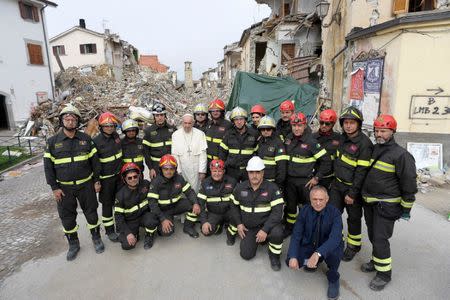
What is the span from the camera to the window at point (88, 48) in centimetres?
2941

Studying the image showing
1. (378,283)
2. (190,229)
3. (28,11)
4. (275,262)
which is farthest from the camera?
(28,11)

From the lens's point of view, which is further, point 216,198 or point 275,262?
point 216,198

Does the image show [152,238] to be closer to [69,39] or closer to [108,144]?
[108,144]

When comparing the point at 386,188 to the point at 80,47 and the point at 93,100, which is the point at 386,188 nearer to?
the point at 93,100

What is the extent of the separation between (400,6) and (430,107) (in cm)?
313

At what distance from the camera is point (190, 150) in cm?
491

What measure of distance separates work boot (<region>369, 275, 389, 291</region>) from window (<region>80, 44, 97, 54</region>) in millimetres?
32637

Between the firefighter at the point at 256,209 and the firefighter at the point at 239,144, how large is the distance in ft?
2.31

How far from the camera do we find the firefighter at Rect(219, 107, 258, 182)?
459 cm

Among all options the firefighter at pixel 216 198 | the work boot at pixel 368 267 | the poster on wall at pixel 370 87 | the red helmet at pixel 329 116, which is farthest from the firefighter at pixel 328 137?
the poster on wall at pixel 370 87

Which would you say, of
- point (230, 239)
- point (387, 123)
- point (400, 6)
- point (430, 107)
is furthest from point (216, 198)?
point (400, 6)

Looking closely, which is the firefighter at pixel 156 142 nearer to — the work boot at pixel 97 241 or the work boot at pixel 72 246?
the work boot at pixel 97 241

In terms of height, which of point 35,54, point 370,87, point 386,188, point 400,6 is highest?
point 35,54

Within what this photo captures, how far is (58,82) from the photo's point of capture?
2439 cm
